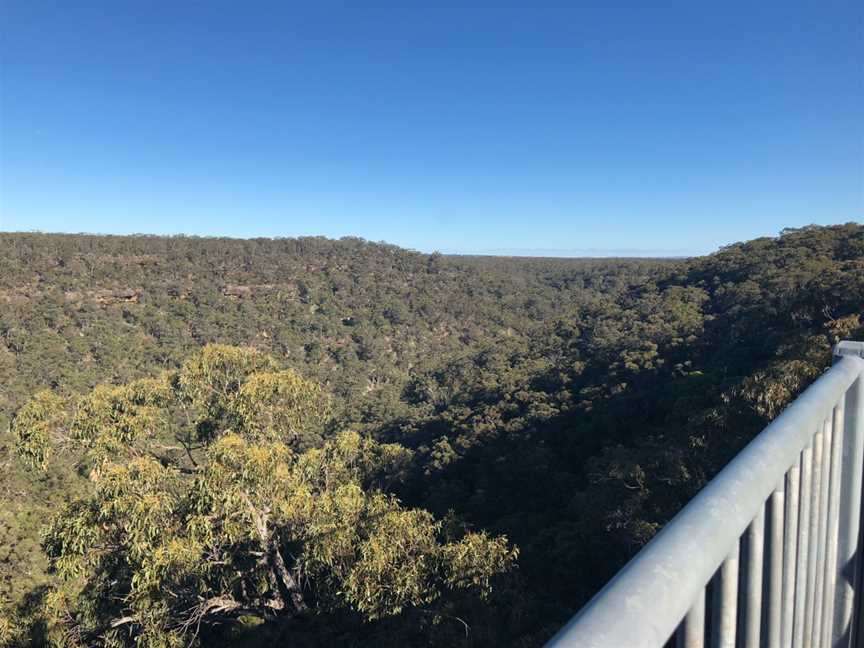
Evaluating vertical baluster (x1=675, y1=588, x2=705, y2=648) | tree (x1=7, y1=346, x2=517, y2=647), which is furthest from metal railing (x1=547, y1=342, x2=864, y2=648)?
tree (x1=7, y1=346, x2=517, y2=647)

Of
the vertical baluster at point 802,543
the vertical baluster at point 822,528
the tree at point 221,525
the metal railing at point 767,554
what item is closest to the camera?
the metal railing at point 767,554

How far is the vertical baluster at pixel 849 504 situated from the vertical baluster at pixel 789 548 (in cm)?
42

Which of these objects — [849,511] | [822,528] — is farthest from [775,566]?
[849,511]

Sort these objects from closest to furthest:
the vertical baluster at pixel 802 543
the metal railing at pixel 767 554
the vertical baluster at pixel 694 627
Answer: the metal railing at pixel 767 554 < the vertical baluster at pixel 694 627 < the vertical baluster at pixel 802 543

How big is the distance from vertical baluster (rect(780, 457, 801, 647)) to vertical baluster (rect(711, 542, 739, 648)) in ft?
0.82

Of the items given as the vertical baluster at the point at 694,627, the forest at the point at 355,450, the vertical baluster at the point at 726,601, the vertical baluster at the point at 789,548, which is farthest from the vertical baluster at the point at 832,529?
the forest at the point at 355,450

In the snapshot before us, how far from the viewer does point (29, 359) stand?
87.8 feet

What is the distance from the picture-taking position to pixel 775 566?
0.86 metres

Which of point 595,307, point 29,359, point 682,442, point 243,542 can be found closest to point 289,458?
point 243,542

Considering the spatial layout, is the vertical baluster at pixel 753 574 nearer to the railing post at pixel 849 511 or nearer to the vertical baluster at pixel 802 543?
the vertical baluster at pixel 802 543

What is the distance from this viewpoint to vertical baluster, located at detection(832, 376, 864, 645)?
1213 millimetres

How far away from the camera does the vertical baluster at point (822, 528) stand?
1.07 metres

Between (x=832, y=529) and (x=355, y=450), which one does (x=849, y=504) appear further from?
(x=355, y=450)

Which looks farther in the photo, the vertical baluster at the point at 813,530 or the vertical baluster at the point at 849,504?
the vertical baluster at the point at 849,504
